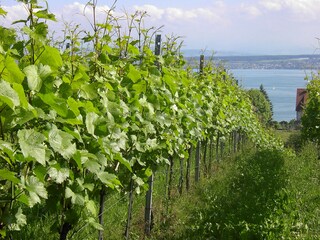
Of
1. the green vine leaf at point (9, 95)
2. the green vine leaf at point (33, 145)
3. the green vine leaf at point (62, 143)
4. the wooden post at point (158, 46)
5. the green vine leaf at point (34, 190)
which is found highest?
the wooden post at point (158, 46)

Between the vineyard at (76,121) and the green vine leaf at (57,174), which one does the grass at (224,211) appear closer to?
the vineyard at (76,121)

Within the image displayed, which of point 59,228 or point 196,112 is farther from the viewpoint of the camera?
point 196,112

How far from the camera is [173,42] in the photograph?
6.43 metres

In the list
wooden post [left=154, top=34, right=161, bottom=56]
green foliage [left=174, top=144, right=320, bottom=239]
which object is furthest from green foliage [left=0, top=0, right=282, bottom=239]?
green foliage [left=174, top=144, right=320, bottom=239]

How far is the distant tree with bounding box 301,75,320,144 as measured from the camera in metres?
12.3

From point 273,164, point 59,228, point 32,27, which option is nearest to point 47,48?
point 32,27

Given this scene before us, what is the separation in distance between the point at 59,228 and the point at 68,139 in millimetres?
1454

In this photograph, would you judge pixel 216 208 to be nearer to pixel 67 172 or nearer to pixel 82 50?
pixel 82 50

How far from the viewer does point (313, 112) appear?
14.6 metres

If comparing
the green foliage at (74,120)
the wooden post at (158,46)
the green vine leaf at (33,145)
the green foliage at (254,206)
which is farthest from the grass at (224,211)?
the green vine leaf at (33,145)

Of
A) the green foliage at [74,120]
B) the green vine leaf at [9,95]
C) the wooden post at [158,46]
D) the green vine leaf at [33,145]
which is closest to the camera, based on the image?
the green vine leaf at [9,95]

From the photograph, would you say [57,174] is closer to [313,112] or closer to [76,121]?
[76,121]

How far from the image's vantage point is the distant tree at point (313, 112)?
40.3 feet

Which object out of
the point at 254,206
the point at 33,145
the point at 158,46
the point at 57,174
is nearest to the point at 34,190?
the point at 57,174
